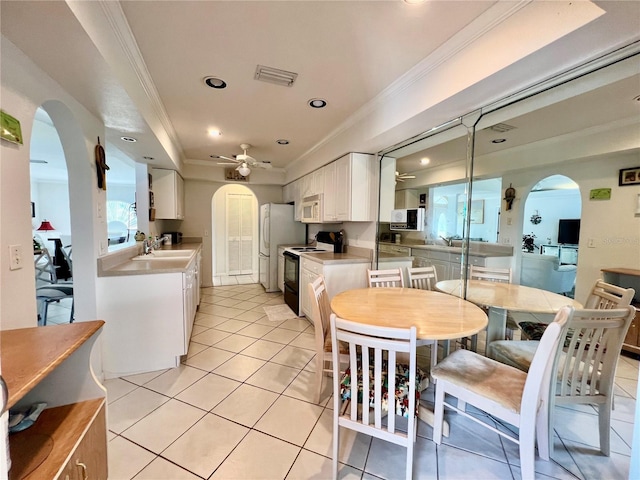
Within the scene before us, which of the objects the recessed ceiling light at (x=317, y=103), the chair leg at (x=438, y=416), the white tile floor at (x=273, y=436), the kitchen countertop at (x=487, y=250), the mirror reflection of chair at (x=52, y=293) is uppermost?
the recessed ceiling light at (x=317, y=103)

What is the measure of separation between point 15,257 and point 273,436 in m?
1.72

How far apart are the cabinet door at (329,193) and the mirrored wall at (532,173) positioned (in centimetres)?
101

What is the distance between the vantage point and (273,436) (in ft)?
5.59

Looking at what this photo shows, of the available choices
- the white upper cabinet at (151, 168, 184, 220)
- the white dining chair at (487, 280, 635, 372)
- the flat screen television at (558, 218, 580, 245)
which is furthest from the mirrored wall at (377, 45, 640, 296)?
the white upper cabinet at (151, 168, 184, 220)

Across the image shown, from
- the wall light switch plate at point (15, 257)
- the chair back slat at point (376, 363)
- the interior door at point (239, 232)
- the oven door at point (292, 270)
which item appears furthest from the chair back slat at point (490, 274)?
the interior door at point (239, 232)

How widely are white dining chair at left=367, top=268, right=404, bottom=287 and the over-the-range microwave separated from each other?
0.59 m

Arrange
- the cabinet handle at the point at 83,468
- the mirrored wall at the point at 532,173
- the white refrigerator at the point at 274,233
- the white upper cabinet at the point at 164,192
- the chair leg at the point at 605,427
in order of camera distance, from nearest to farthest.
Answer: the cabinet handle at the point at 83,468
the chair leg at the point at 605,427
the mirrored wall at the point at 532,173
the white upper cabinet at the point at 164,192
the white refrigerator at the point at 274,233

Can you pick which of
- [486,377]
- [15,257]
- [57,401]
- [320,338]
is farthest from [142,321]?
[486,377]

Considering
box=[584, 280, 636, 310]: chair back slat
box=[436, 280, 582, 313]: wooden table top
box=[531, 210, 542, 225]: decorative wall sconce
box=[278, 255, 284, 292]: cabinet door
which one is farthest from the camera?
box=[278, 255, 284, 292]: cabinet door

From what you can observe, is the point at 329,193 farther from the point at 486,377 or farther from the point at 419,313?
the point at 486,377

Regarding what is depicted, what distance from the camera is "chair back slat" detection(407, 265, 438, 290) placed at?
2.79m

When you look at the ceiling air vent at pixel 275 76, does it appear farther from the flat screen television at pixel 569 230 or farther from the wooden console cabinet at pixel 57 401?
the flat screen television at pixel 569 230

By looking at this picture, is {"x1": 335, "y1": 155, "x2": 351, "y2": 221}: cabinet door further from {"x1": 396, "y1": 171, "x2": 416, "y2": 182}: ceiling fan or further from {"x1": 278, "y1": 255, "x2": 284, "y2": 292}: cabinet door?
{"x1": 278, "y1": 255, "x2": 284, "y2": 292}: cabinet door

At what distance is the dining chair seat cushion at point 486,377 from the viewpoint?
1.42 m
